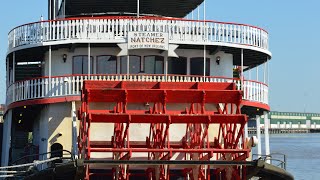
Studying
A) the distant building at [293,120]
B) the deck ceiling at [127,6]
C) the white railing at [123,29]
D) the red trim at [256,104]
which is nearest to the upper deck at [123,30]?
the white railing at [123,29]

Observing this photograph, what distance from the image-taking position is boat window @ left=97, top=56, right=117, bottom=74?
1551 centimetres

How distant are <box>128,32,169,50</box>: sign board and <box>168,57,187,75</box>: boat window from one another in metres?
0.86

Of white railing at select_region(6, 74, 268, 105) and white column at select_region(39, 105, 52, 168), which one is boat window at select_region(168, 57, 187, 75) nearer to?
white railing at select_region(6, 74, 268, 105)

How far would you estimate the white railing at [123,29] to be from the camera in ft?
49.2

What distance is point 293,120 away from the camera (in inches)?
5369

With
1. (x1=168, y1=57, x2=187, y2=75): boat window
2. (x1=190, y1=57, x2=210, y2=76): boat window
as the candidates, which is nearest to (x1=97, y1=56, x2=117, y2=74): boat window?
(x1=168, y1=57, x2=187, y2=75): boat window

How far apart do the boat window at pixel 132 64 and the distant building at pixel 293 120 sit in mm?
105296

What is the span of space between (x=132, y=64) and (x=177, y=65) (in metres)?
1.06

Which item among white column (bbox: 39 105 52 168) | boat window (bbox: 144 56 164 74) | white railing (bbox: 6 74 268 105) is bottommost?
white column (bbox: 39 105 52 168)

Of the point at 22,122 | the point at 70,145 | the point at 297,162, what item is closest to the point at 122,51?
the point at 70,145

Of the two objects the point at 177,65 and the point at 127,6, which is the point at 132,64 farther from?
the point at 127,6

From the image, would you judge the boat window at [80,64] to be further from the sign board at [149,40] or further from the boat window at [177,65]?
the boat window at [177,65]

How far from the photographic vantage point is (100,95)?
1317cm

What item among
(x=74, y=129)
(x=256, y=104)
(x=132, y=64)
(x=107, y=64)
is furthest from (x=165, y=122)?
(x=256, y=104)
